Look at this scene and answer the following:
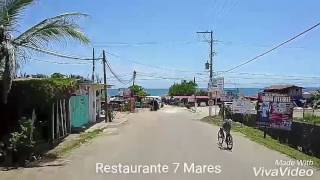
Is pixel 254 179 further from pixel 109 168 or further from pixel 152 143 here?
pixel 152 143

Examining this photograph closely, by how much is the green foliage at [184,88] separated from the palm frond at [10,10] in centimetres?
14444

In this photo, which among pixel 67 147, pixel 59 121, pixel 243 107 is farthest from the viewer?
pixel 243 107

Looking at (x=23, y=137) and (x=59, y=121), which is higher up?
(x=59, y=121)

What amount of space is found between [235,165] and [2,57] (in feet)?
25.0

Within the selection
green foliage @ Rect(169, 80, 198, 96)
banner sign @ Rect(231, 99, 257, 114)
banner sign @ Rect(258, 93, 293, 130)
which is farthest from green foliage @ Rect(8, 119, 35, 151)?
green foliage @ Rect(169, 80, 198, 96)

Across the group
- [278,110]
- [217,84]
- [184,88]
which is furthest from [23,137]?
[184,88]

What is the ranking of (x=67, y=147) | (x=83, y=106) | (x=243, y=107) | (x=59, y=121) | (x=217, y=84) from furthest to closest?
(x=217, y=84), (x=243, y=107), (x=83, y=106), (x=59, y=121), (x=67, y=147)

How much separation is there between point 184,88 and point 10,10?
14917 centimetres

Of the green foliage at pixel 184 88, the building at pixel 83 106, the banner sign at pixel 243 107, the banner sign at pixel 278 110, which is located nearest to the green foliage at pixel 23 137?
the banner sign at pixel 278 110

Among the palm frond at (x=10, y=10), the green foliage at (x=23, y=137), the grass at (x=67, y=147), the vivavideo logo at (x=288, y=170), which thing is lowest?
the grass at (x=67, y=147)

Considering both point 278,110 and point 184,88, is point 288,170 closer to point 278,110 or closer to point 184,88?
point 278,110

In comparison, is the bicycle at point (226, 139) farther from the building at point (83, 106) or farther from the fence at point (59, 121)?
the building at point (83, 106)

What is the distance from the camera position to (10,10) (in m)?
17.7

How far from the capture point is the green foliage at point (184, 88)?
16450 cm
